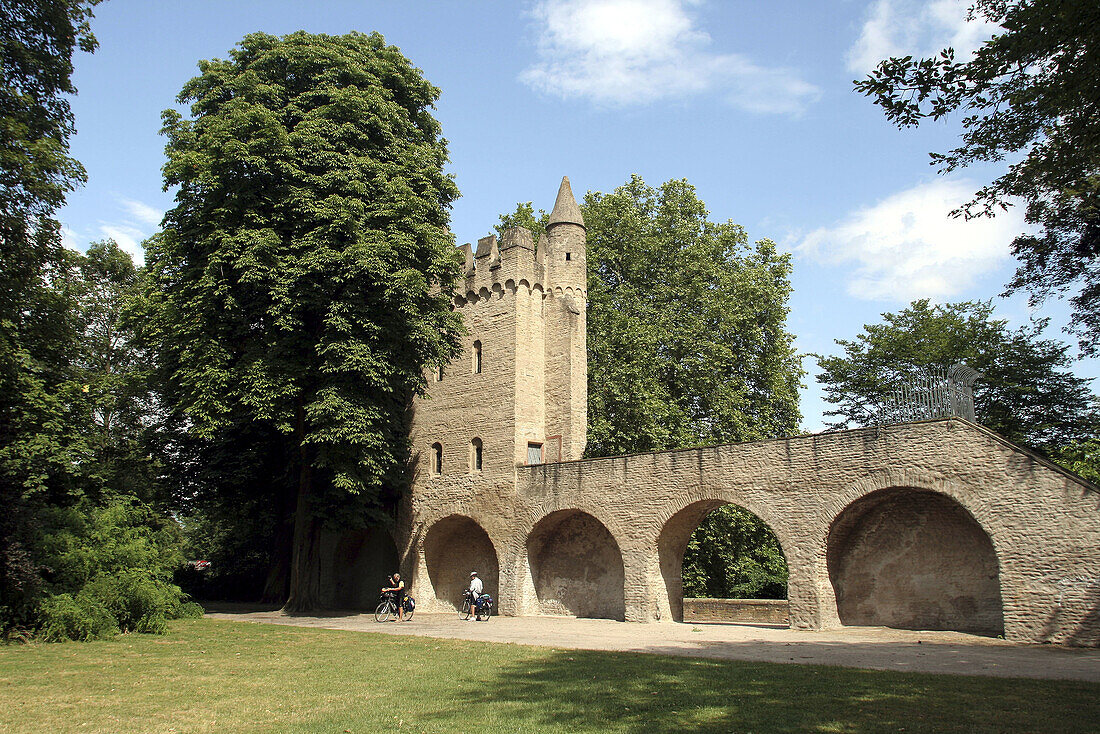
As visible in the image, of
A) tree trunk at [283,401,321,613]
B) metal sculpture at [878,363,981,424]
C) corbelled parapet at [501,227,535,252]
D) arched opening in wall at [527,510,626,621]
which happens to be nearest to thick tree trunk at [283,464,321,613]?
tree trunk at [283,401,321,613]

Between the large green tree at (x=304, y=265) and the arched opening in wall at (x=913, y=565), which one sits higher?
the large green tree at (x=304, y=265)

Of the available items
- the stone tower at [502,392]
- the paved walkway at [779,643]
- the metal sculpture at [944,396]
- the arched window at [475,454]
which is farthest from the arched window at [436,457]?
the metal sculpture at [944,396]

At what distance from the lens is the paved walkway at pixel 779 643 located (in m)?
10.8

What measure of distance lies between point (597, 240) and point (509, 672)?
23836mm

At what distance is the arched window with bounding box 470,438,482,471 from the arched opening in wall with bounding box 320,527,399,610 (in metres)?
5.02

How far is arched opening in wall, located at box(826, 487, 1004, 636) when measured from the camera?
1596 centimetres

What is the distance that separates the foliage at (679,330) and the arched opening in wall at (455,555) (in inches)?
225

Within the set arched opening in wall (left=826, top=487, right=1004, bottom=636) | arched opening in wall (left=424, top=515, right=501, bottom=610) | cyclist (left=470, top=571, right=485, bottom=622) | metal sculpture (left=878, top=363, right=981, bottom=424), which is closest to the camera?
metal sculpture (left=878, top=363, right=981, bottom=424)

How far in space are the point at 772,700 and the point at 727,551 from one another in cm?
1947

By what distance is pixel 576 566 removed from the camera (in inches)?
888

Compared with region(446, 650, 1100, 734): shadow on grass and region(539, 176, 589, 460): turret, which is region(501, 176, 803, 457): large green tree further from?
region(446, 650, 1100, 734): shadow on grass

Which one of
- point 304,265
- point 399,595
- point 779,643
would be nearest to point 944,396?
point 779,643

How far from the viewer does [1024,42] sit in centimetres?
748

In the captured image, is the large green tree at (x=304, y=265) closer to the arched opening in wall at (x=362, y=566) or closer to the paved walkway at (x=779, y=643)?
the arched opening in wall at (x=362, y=566)
